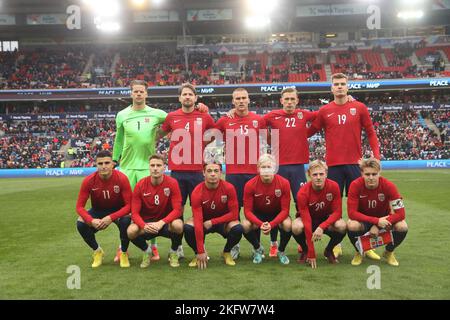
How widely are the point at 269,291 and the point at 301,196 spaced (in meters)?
1.61

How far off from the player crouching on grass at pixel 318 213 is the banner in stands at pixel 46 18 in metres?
37.9

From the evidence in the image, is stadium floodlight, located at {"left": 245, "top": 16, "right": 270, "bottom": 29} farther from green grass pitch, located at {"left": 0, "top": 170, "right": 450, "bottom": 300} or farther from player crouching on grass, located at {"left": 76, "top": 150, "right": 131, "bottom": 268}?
player crouching on grass, located at {"left": 76, "top": 150, "right": 131, "bottom": 268}

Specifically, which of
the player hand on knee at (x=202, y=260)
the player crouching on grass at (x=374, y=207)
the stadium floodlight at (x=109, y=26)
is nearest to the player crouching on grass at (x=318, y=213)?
the player crouching on grass at (x=374, y=207)

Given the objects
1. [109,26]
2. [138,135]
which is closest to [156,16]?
[109,26]

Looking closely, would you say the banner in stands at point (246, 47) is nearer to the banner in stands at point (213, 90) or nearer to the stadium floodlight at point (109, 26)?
the banner in stands at point (213, 90)

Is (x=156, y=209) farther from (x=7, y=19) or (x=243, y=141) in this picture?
(x=7, y=19)

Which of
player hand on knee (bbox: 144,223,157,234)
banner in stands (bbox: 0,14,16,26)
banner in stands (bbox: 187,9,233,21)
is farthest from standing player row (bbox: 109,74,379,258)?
banner in stands (bbox: 0,14,16,26)

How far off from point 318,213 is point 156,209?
2.12 meters

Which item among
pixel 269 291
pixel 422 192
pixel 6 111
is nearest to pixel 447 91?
pixel 422 192

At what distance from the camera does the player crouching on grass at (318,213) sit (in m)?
5.95

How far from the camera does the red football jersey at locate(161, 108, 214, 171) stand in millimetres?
6781

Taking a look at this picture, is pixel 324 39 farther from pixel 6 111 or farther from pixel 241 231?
pixel 241 231

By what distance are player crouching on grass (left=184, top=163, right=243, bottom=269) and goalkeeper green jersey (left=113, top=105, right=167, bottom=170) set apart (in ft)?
3.67

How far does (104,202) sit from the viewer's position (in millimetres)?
6422
